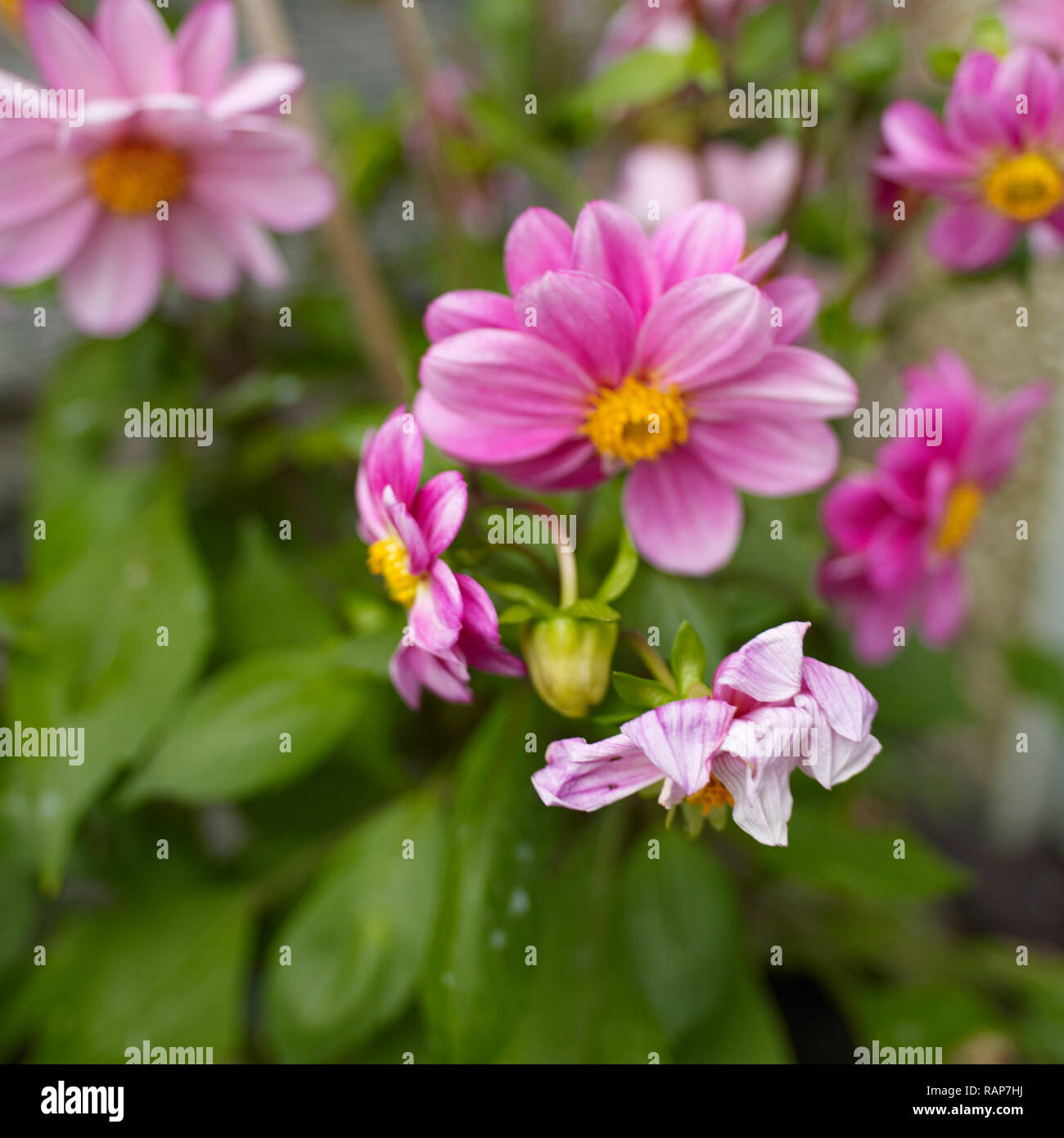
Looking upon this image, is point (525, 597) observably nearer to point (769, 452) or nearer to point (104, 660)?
point (769, 452)

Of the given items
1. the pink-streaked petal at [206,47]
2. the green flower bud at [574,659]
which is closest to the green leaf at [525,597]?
the green flower bud at [574,659]

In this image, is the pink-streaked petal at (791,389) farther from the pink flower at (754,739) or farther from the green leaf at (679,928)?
the green leaf at (679,928)

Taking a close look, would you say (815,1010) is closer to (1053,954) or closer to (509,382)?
(1053,954)

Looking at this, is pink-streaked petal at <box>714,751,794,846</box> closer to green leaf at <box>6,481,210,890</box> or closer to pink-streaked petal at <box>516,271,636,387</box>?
pink-streaked petal at <box>516,271,636,387</box>

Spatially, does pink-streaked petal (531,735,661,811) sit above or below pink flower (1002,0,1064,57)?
below

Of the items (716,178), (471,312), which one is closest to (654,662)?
(471,312)

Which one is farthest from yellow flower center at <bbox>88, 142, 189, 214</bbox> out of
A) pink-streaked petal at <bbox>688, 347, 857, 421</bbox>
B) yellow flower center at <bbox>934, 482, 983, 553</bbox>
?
yellow flower center at <bbox>934, 482, 983, 553</bbox>
